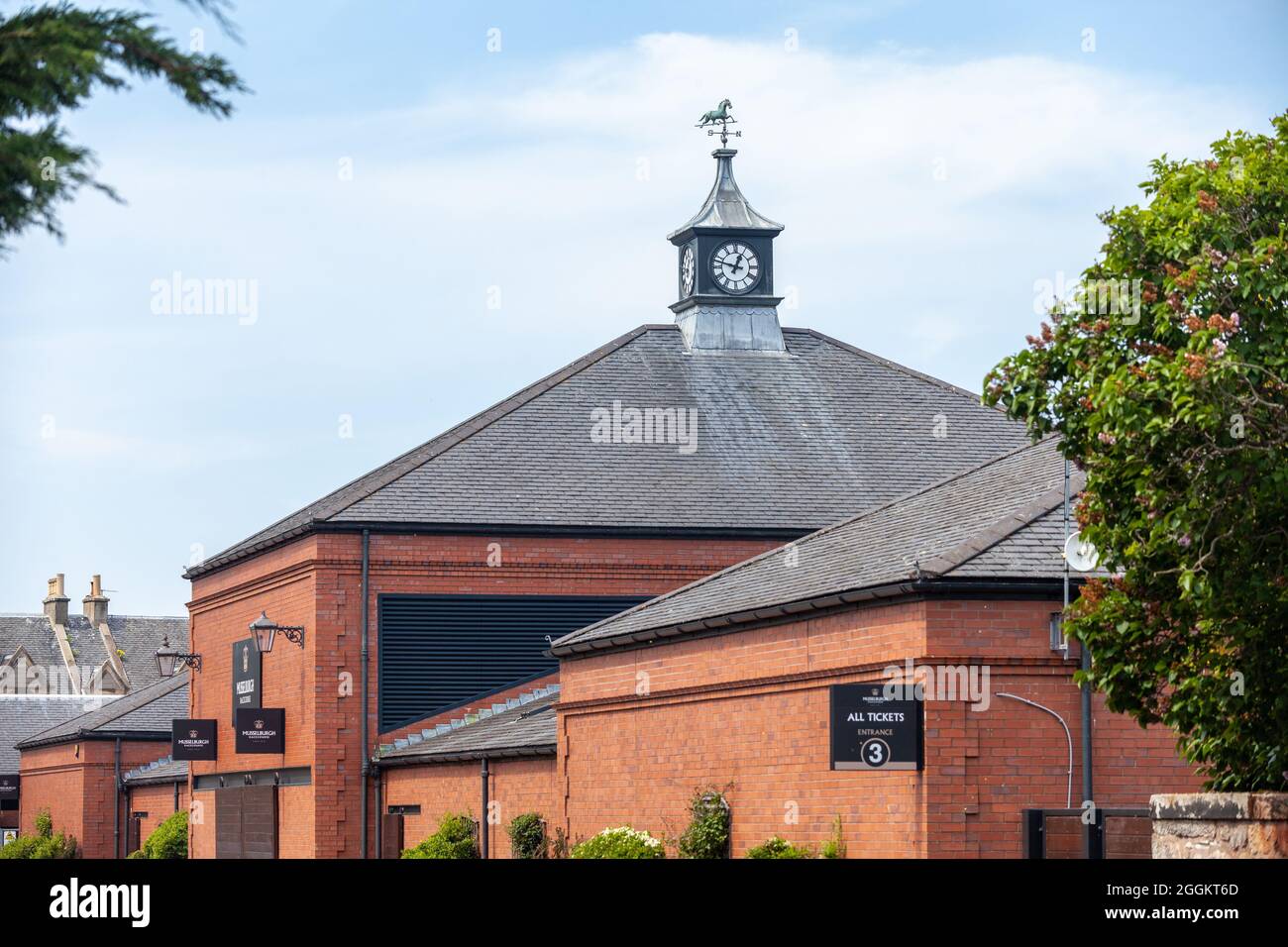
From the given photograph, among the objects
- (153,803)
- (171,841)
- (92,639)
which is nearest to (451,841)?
(171,841)

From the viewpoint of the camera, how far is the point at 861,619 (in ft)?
75.4

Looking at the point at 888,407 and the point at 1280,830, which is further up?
the point at 888,407

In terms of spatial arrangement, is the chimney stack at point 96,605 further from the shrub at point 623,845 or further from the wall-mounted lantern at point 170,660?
the shrub at point 623,845

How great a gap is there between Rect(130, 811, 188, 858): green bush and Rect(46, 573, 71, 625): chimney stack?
66.3 metres

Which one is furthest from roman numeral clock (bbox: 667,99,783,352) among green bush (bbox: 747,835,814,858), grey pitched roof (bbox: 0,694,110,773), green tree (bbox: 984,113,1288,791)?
grey pitched roof (bbox: 0,694,110,773)

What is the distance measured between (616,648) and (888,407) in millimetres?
15653

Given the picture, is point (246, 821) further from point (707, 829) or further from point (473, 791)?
point (707, 829)

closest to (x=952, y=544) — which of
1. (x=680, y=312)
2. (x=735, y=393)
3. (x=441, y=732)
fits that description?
(x=441, y=732)

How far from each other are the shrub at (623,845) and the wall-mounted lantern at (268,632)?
1129 cm

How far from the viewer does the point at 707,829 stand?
25.2 meters
